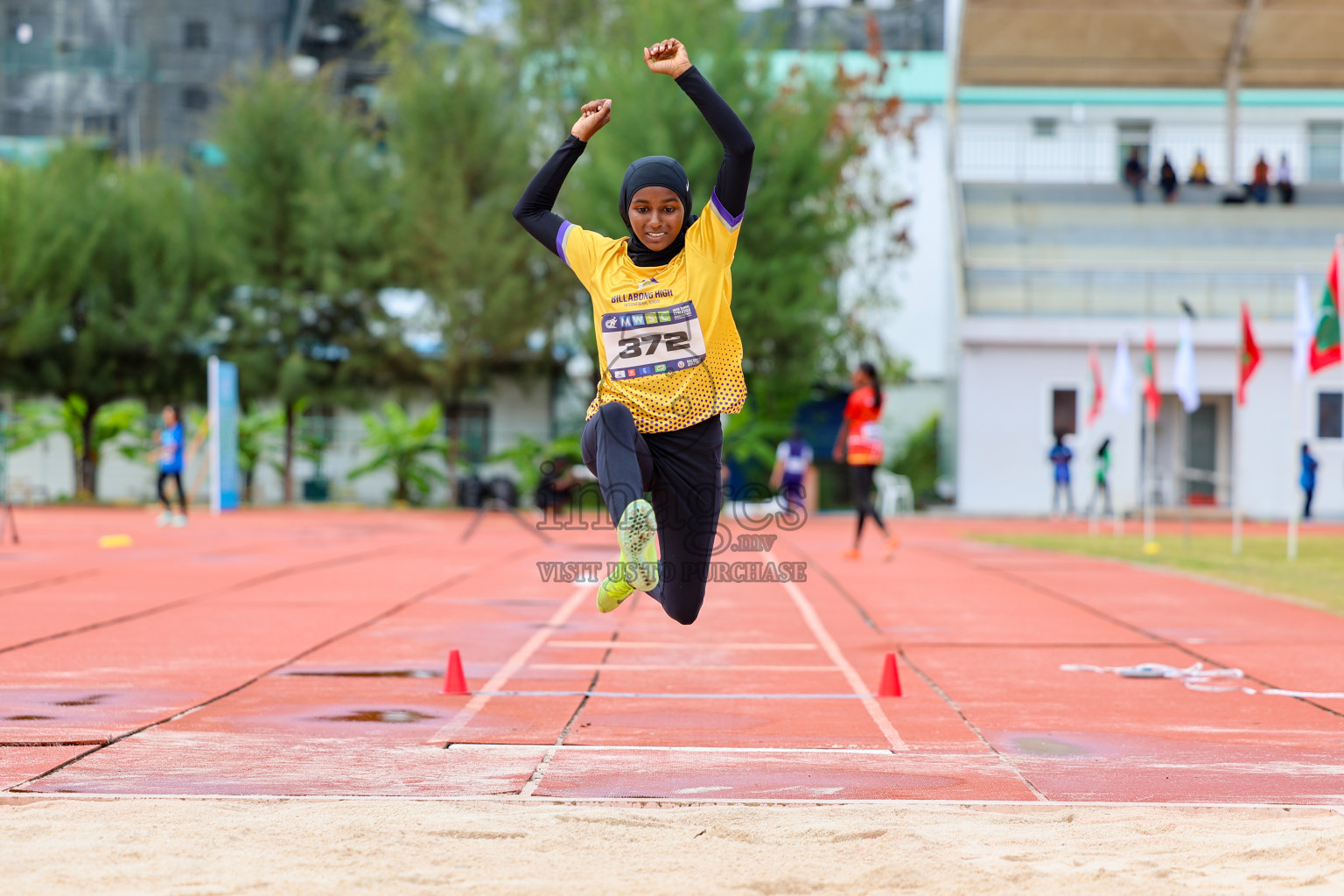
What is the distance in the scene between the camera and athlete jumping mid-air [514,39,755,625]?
5391 millimetres

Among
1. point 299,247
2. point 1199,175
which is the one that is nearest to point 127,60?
point 299,247

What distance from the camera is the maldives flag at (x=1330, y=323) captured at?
15.6 m

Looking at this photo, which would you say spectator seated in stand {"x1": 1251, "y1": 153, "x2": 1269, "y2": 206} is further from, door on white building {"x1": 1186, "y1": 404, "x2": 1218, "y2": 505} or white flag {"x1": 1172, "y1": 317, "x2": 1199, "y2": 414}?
white flag {"x1": 1172, "y1": 317, "x2": 1199, "y2": 414}

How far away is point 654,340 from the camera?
5.57 m

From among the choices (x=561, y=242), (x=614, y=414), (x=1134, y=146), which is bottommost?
(x=614, y=414)

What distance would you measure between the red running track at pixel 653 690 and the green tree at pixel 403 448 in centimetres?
1656

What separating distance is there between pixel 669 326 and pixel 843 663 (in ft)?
12.1

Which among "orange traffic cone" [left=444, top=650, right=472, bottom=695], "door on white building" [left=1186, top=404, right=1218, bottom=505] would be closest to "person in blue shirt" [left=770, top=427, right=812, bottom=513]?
"door on white building" [left=1186, top=404, right=1218, bottom=505]

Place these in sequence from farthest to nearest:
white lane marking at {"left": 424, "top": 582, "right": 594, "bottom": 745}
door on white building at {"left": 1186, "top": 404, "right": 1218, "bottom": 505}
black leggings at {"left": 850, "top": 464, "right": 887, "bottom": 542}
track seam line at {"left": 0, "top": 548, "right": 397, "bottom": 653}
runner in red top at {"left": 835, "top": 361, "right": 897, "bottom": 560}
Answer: door on white building at {"left": 1186, "top": 404, "right": 1218, "bottom": 505} < black leggings at {"left": 850, "top": 464, "right": 887, "bottom": 542} < runner in red top at {"left": 835, "top": 361, "right": 897, "bottom": 560} < track seam line at {"left": 0, "top": 548, "right": 397, "bottom": 653} < white lane marking at {"left": 424, "top": 582, "right": 594, "bottom": 745}

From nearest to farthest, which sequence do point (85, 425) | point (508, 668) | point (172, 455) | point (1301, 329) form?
point (508, 668), point (1301, 329), point (172, 455), point (85, 425)

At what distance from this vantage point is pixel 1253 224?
33.9 meters

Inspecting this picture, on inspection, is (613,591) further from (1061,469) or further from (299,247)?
(299,247)

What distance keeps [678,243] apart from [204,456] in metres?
28.9

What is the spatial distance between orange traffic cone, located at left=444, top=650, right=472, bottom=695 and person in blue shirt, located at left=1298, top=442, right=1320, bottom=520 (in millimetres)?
26112
